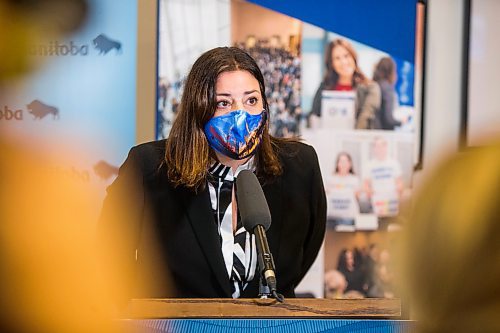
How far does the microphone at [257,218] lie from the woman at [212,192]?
0.49 meters

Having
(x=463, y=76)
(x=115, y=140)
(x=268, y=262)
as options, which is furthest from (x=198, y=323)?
(x=463, y=76)

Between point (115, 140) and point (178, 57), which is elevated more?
point (178, 57)

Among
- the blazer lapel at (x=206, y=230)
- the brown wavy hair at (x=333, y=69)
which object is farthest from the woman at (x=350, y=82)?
the blazer lapel at (x=206, y=230)

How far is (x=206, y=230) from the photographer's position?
7.19 ft

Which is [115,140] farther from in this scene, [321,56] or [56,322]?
[56,322]

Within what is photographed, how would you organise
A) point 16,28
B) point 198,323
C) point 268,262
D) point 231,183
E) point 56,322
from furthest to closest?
point 16,28 < point 231,183 < point 268,262 < point 198,323 < point 56,322

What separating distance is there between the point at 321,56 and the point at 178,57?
73 centimetres

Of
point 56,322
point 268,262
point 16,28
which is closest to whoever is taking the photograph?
point 56,322

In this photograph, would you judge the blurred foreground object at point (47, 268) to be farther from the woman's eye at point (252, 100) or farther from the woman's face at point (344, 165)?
the woman's face at point (344, 165)

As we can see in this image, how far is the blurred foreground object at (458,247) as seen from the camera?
438 millimetres

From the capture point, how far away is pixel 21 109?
3.71 meters

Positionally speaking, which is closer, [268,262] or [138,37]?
[268,262]

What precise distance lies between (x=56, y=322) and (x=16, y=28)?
132 inches

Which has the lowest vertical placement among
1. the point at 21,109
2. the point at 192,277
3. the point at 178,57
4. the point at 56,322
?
the point at 192,277
